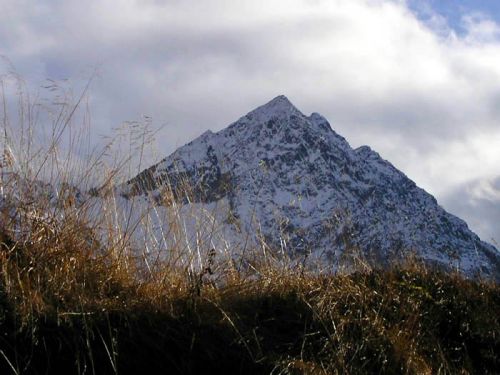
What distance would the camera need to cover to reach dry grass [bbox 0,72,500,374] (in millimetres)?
4191

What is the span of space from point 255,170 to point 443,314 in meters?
2.13

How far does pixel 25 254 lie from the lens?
184 inches

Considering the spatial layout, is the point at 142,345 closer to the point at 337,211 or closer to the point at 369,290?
the point at 369,290

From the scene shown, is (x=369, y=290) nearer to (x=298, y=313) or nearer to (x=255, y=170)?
(x=298, y=313)

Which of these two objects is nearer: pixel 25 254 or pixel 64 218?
pixel 25 254

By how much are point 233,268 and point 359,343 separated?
3.80 ft

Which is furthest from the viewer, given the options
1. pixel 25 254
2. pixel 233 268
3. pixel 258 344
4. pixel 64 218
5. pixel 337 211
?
pixel 337 211

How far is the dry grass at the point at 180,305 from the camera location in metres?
A: 4.19

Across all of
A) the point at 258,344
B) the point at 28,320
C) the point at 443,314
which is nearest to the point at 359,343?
the point at 258,344

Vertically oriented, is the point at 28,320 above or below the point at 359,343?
below

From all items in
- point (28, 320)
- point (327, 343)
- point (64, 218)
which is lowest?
point (28, 320)

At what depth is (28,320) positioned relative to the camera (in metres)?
4.12

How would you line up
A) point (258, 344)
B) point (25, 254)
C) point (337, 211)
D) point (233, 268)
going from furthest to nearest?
point (337, 211)
point (233, 268)
point (25, 254)
point (258, 344)

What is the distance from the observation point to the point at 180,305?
4.64 m
